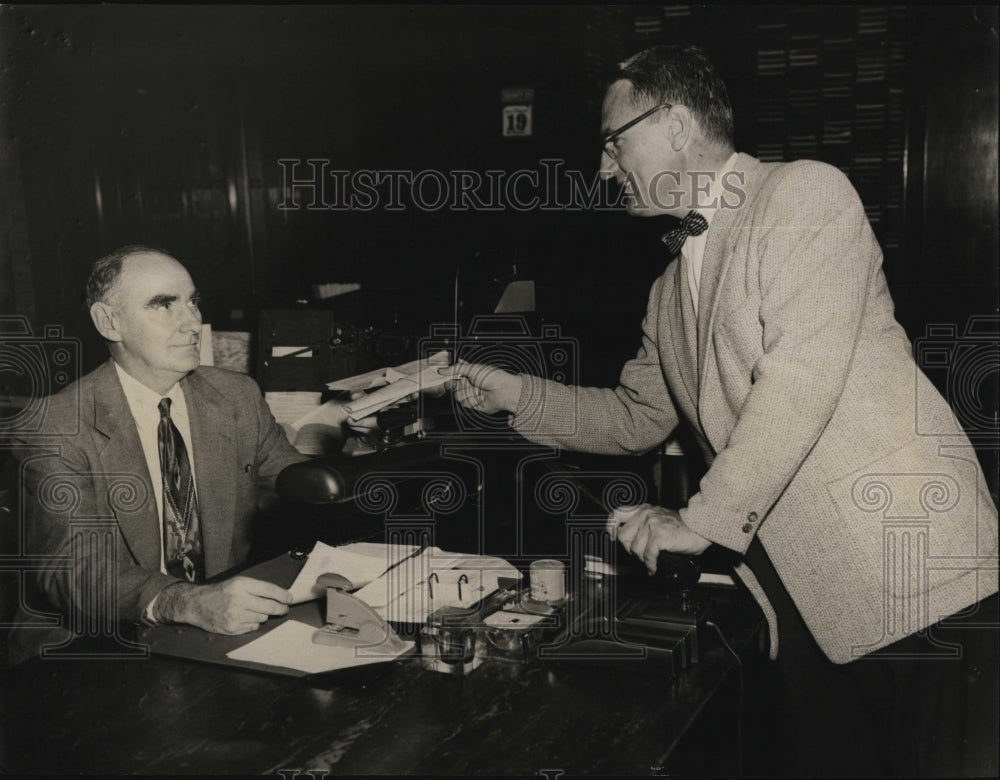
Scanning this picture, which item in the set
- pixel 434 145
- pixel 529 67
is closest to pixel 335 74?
pixel 434 145

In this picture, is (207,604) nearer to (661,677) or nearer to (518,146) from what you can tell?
(661,677)

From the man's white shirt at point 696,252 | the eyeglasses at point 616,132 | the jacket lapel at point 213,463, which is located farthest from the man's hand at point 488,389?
the jacket lapel at point 213,463

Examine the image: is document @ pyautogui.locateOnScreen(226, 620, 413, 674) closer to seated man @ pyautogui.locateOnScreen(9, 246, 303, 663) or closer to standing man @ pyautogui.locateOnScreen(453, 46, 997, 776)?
standing man @ pyautogui.locateOnScreen(453, 46, 997, 776)

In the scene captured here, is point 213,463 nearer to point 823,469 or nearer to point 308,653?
point 308,653

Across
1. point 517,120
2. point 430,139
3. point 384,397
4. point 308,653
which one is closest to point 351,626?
point 308,653

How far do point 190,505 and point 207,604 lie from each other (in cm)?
101

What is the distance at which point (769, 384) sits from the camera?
5.19 ft

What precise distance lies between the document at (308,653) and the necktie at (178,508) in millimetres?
1096

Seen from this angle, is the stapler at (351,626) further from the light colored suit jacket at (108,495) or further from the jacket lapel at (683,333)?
the jacket lapel at (683,333)

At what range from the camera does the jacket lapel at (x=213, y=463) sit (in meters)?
2.72

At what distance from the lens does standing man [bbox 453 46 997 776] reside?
1.59 meters

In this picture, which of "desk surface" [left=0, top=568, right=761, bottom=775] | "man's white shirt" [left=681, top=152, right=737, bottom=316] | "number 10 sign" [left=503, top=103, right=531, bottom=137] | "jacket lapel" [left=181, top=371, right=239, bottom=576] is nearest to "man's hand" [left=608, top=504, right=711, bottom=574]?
"desk surface" [left=0, top=568, right=761, bottom=775]

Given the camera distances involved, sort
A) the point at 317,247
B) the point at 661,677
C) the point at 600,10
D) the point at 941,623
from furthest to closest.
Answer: the point at 317,247, the point at 600,10, the point at 941,623, the point at 661,677

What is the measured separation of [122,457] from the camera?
2506 millimetres
